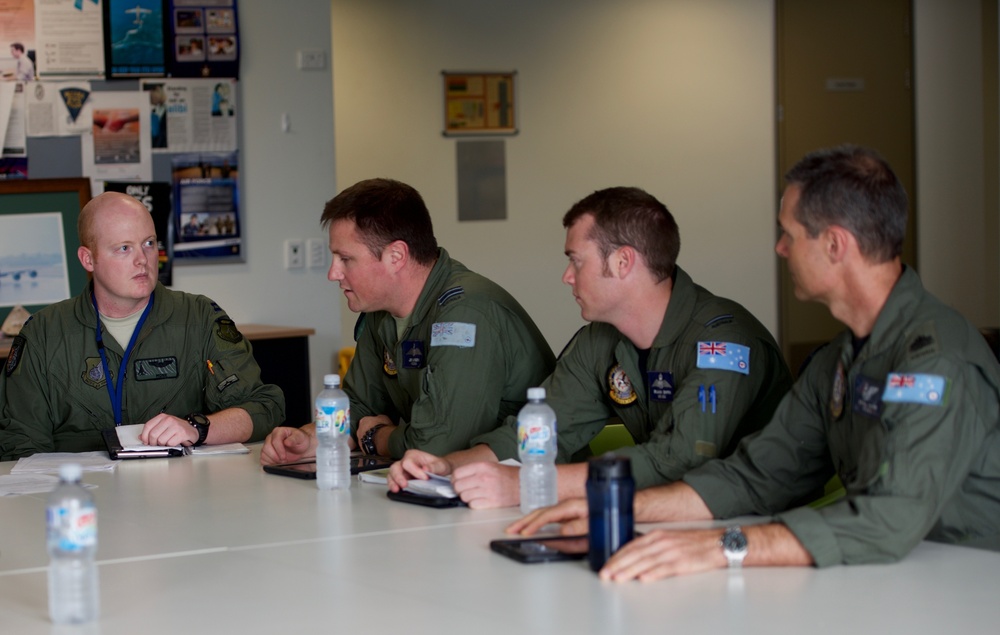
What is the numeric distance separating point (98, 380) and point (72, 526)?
2.06 m

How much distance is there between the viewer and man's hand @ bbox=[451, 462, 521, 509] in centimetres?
251

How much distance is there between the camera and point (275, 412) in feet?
12.2

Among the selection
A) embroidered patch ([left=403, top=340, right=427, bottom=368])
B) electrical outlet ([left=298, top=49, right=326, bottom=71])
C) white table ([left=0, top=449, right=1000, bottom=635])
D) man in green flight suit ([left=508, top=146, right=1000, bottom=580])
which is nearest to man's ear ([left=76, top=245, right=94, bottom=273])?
embroidered patch ([left=403, top=340, right=427, bottom=368])

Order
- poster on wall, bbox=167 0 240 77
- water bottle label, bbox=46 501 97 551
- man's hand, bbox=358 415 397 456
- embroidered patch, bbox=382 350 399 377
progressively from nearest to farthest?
water bottle label, bbox=46 501 97 551 → man's hand, bbox=358 415 397 456 → embroidered patch, bbox=382 350 399 377 → poster on wall, bbox=167 0 240 77

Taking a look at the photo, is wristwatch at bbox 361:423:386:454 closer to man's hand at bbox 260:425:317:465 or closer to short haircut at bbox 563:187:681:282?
man's hand at bbox 260:425:317:465

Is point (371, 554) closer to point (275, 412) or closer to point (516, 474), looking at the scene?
point (516, 474)

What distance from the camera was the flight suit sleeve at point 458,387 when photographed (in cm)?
313

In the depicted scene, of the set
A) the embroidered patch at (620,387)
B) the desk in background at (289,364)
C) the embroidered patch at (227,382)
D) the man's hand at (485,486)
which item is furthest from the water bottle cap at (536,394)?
the desk in background at (289,364)

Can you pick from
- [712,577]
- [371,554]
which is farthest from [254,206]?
[712,577]

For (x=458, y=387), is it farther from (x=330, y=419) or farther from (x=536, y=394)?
(x=536, y=394)

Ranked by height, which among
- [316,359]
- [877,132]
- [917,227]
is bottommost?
[316,359]

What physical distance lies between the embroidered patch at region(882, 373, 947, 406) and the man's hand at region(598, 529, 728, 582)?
0.39m

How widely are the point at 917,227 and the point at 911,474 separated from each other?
700 centimetres

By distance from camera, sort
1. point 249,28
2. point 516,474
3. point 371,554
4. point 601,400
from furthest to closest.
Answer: point 249,28 < point 601,400 < point 516,474 < point 371,554
